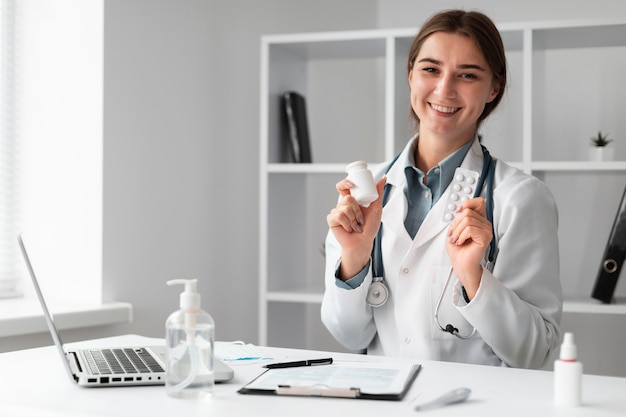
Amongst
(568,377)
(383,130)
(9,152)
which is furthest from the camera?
(383,130)

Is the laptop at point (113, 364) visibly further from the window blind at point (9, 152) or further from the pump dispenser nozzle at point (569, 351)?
the window blind at point (9, 152)

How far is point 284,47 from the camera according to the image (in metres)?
3.42

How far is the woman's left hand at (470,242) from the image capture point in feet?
5.48

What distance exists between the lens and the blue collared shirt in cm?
204

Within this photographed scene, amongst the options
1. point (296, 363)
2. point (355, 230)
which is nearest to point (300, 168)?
point (355, 230)

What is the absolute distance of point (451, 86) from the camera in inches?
78.8

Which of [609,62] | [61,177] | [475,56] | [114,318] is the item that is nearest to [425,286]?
[475,56]

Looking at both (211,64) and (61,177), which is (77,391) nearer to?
(61,177)

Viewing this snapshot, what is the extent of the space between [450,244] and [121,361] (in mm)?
703

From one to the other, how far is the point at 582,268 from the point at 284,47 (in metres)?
1.55

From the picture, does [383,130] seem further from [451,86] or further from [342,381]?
[342,381]

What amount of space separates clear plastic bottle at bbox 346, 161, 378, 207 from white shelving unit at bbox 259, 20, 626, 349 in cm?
143

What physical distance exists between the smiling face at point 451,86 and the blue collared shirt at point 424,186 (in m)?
0.06

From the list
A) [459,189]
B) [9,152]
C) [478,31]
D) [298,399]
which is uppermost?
[478,31]
